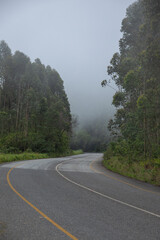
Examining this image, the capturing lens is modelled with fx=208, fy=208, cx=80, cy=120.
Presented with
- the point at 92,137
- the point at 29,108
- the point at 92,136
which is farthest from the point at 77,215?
the point at 92,136

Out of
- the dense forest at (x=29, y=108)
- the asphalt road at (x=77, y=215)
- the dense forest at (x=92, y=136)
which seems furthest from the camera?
the dense forest at (x=92, y=136)

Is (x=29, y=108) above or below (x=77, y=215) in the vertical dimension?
above

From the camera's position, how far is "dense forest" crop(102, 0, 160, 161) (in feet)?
51.3

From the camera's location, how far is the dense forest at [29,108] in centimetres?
4041

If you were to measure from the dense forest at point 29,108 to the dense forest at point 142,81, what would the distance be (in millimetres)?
18174

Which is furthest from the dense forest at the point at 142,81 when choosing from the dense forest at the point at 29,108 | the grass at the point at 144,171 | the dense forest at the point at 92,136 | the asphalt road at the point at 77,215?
the dense forest at the point at 92,136

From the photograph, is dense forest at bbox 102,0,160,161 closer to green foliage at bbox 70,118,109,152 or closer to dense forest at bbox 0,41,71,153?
dense forest at bbox 0,41,71,153

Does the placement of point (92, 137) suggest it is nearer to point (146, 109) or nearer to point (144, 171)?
point (146, 109)

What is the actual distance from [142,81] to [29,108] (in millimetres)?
31008

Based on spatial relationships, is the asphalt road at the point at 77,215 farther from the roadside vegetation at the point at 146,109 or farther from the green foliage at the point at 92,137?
the green foliage at the point at 92,137

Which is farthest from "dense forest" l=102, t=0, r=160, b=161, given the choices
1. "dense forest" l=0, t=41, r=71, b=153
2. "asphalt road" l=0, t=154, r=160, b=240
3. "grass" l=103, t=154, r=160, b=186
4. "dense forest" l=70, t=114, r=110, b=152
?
"dense forest" l=70, t=114, r=110, b=152

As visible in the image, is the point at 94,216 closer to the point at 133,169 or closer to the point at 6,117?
the point at 133,169

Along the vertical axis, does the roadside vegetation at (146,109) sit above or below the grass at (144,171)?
above

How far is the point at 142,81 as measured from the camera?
64.5ft
